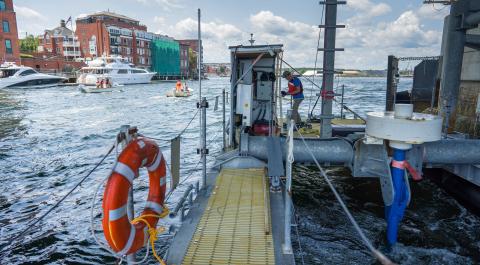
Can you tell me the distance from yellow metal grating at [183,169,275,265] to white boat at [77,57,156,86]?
170 feet

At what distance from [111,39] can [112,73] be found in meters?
24.8

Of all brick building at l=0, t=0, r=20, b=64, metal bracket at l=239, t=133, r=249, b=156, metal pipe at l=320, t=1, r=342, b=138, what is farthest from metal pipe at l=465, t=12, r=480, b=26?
brick building at l=0, t=0, r=20, b=64

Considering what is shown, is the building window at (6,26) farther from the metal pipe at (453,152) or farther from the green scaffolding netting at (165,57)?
the metal pipe at (453,152)

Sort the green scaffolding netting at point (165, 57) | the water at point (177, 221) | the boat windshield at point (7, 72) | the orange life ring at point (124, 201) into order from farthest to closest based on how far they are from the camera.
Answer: the green scaffolding netting at point (165, 57) < the boat windshield at point (7, 72) < the water at point (177, 221) < the orange life ring at point (124, 201)

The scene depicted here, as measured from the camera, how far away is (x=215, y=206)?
634cm

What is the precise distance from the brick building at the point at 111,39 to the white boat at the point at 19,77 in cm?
2736

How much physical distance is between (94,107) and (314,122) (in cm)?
2502

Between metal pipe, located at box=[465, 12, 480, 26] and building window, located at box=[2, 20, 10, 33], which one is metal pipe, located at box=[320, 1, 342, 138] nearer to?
metal pipe, located at box=[465, 12, 480, 26]

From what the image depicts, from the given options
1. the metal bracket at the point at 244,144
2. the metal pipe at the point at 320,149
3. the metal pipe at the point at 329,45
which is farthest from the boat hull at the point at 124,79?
the metal pipe at the point at 329,45

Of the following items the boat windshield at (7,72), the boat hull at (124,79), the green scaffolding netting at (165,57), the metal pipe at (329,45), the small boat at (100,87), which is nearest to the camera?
the metal pipe at (329,45)

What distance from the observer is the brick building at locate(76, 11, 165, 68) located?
83.1m

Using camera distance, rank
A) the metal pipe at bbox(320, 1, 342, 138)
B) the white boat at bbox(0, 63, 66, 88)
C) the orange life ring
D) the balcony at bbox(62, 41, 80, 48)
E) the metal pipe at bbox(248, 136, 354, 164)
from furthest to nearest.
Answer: the balcony at bbox(62, 41, 80, 48), the white boat at bbox(0, 63, 66, 88), the metal pipe at bbox(320, 1, 342, 138), the metal pipe at bbox(248, 136, 354, 164), the orange life ring

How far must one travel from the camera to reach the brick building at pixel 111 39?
83062mm

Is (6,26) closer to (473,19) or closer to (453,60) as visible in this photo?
(453,60)
